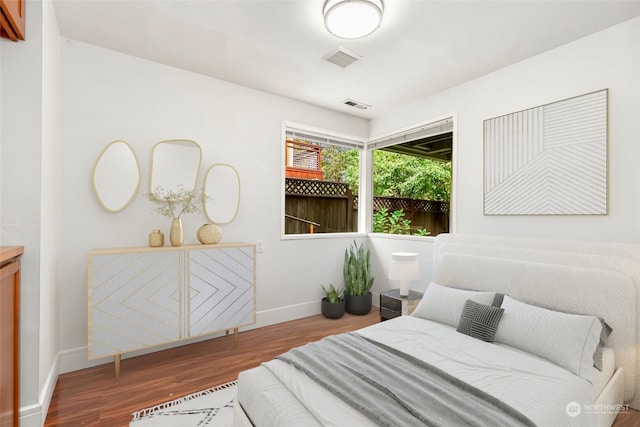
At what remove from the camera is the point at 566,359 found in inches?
67.7

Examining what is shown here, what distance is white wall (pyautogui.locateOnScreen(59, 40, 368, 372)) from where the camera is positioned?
2.50m

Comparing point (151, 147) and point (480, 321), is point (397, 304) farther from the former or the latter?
point (151, 147)

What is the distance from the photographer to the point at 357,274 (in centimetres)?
392

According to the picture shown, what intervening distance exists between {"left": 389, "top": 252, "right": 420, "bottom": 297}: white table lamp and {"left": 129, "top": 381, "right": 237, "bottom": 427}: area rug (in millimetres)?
1798

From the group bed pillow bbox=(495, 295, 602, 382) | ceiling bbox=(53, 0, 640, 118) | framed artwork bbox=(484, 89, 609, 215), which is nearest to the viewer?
bed pillow bbox=(495, 295, 602, 382)

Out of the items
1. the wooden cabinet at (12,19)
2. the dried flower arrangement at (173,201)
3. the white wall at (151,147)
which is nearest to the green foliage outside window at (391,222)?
the white wall at (151,147)

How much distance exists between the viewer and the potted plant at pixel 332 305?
3.70 m

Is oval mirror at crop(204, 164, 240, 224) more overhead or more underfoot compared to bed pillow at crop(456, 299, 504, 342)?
more overhead

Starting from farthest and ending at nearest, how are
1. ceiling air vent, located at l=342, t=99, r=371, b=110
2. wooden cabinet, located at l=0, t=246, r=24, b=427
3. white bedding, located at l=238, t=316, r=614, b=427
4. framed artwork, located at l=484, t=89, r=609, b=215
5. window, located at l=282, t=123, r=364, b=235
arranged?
window, located at l=282, t=123, r=364, b=235 < ceiling air vent, located at l=342, t=99, r=371, b=110 < framed artwork, located at l=484, t=89, r=609, b=215 < wooden cabinet, located at l=0, t=246, r=24, b=427 < white bedding, located at l=238, t=316, r=614, b=427

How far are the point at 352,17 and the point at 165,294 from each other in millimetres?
2487

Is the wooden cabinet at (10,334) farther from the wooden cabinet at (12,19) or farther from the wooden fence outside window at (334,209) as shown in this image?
the wooden fence outside window at (334,209)

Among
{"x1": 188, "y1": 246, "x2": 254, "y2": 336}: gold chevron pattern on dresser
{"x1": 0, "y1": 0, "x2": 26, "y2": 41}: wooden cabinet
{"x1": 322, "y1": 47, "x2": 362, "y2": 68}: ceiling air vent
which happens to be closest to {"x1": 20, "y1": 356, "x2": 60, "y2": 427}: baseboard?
{"x1": 188, "y1": 246, "x2": 254, "y2": 336}: gold chevron pattern on dresser

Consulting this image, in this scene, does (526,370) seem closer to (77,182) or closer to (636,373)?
(636,373)

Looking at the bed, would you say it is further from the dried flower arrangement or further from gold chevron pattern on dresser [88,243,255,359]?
the dried flower arrangement
